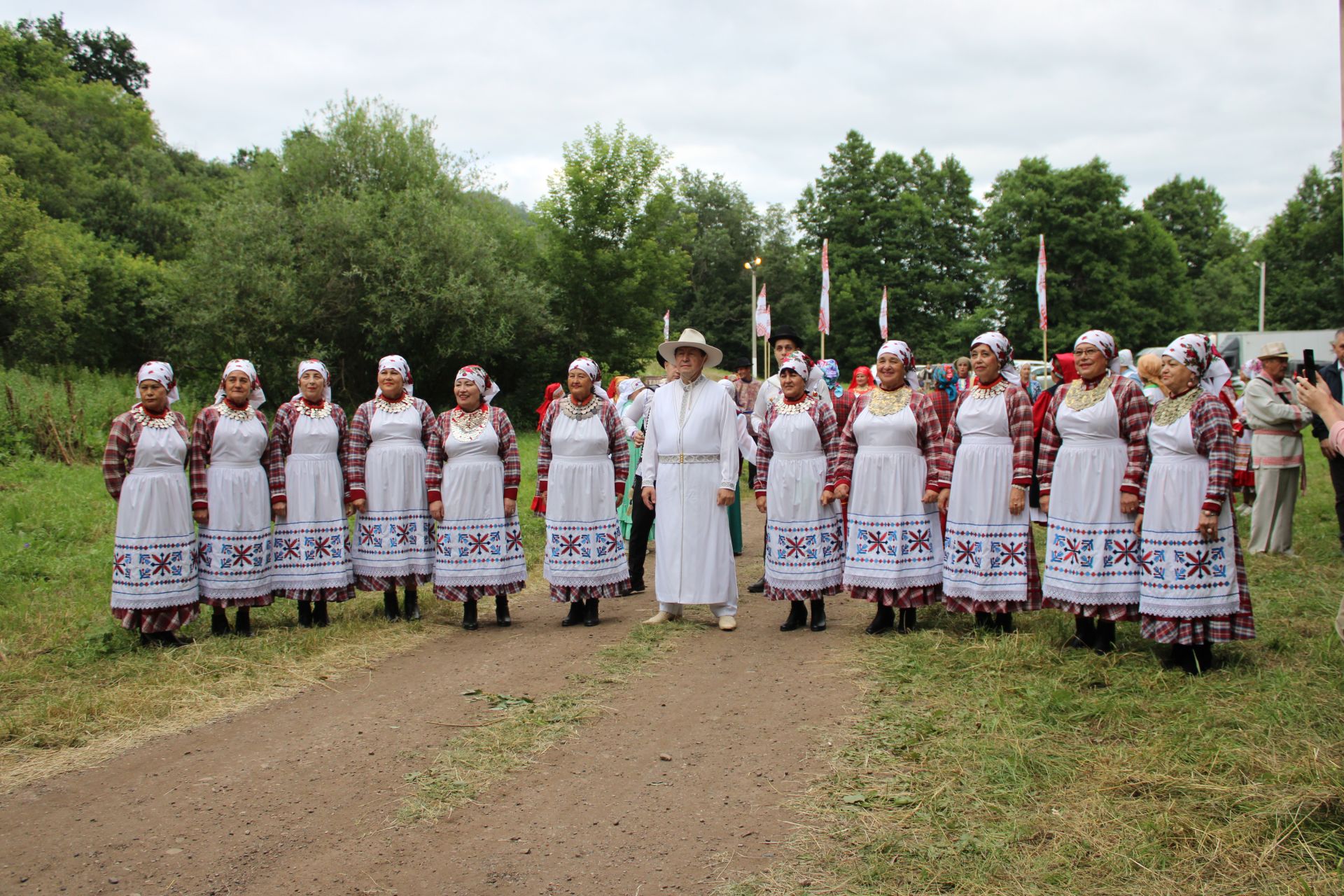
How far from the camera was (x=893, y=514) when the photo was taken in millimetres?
6957

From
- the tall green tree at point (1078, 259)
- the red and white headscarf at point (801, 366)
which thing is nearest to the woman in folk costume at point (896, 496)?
the red and white headscarf at point (801, 366)

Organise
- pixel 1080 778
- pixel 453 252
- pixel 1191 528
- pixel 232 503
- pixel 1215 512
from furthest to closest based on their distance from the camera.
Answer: pixel 453 252 → pixel 232 503 → pixel 1191 528 → pixel 1215 512 → pixel 1080 778

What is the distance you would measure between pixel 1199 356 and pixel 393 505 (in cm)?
563

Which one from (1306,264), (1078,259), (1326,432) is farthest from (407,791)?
(1306,264)

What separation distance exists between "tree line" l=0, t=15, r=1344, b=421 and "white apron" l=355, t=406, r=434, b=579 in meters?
18.3

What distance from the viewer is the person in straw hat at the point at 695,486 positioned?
7.42 m

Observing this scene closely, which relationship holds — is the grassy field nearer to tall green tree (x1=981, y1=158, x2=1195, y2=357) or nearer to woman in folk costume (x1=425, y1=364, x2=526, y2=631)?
woman in folk costume (x1=425, y1=364, x2=526, y2=631)

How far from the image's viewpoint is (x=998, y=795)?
4.10 metres

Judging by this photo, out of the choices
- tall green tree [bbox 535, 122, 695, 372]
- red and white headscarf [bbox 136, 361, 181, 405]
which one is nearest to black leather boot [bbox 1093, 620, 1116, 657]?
red and white headscarf [bbox 136, 361, 181, 405]

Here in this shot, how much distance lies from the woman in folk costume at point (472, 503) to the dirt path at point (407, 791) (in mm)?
1314

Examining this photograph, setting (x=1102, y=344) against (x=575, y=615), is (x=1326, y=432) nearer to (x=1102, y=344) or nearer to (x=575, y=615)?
(x=1102, y=344)

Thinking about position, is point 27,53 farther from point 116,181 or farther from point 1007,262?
point 1007,262

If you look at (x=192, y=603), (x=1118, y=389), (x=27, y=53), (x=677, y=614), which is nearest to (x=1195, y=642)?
(x=1118, y=389)

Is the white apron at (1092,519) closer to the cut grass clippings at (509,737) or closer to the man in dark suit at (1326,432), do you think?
the cut grass clippings at (509,737)
